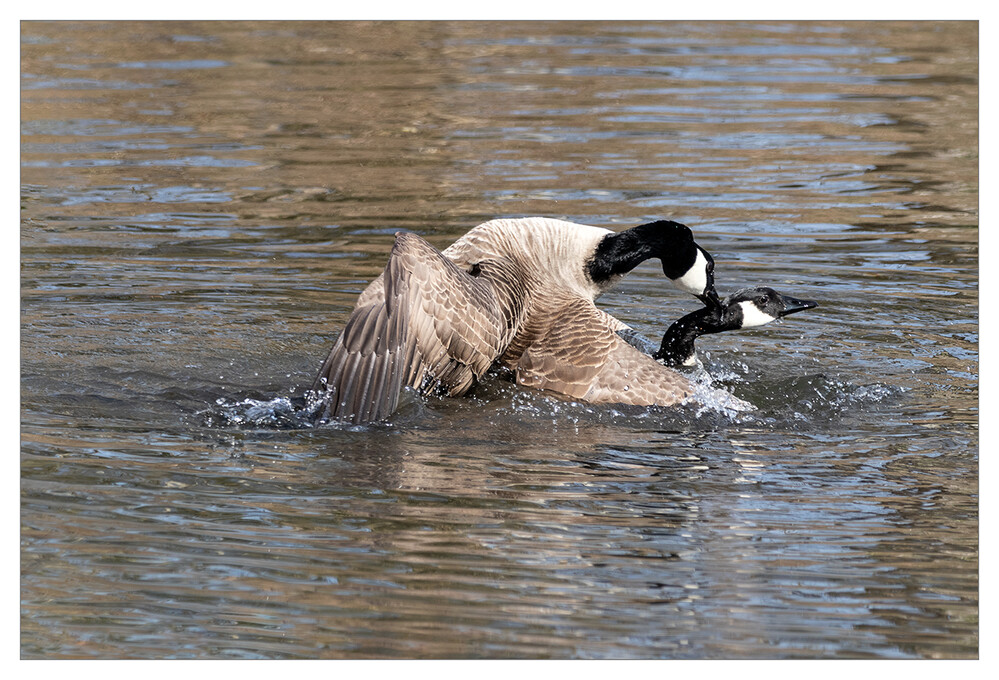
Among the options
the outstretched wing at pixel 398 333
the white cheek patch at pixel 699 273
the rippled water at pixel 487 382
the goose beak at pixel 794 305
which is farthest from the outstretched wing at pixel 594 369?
the goose beak at pixel 794 305

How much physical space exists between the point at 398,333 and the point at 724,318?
8.98 feet

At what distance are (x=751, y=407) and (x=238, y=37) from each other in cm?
1310

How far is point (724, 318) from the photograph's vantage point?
29.2 ft

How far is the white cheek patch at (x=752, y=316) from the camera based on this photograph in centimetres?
889

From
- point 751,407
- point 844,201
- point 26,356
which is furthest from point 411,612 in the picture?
point 844,201

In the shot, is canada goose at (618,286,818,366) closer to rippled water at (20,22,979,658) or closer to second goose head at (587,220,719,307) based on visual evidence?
second goose head at (587,220,719,307)

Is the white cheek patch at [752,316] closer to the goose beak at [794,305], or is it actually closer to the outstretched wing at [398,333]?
the goose beak at [794,305]

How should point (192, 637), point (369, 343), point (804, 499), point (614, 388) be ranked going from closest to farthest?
1. point (192, 637)
2. point (804, 499)
3. point (369, 343)
4. point (614, 388)

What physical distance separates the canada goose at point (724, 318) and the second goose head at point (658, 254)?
5.2 inches

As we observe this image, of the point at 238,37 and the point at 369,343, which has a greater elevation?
the point at 238,37

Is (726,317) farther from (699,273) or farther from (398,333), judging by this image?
(398,333)

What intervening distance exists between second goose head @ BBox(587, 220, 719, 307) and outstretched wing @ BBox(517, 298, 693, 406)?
592 mm

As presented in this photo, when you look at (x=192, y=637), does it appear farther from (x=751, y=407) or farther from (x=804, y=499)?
(x=751, y=407)

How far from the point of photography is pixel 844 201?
1302cm
